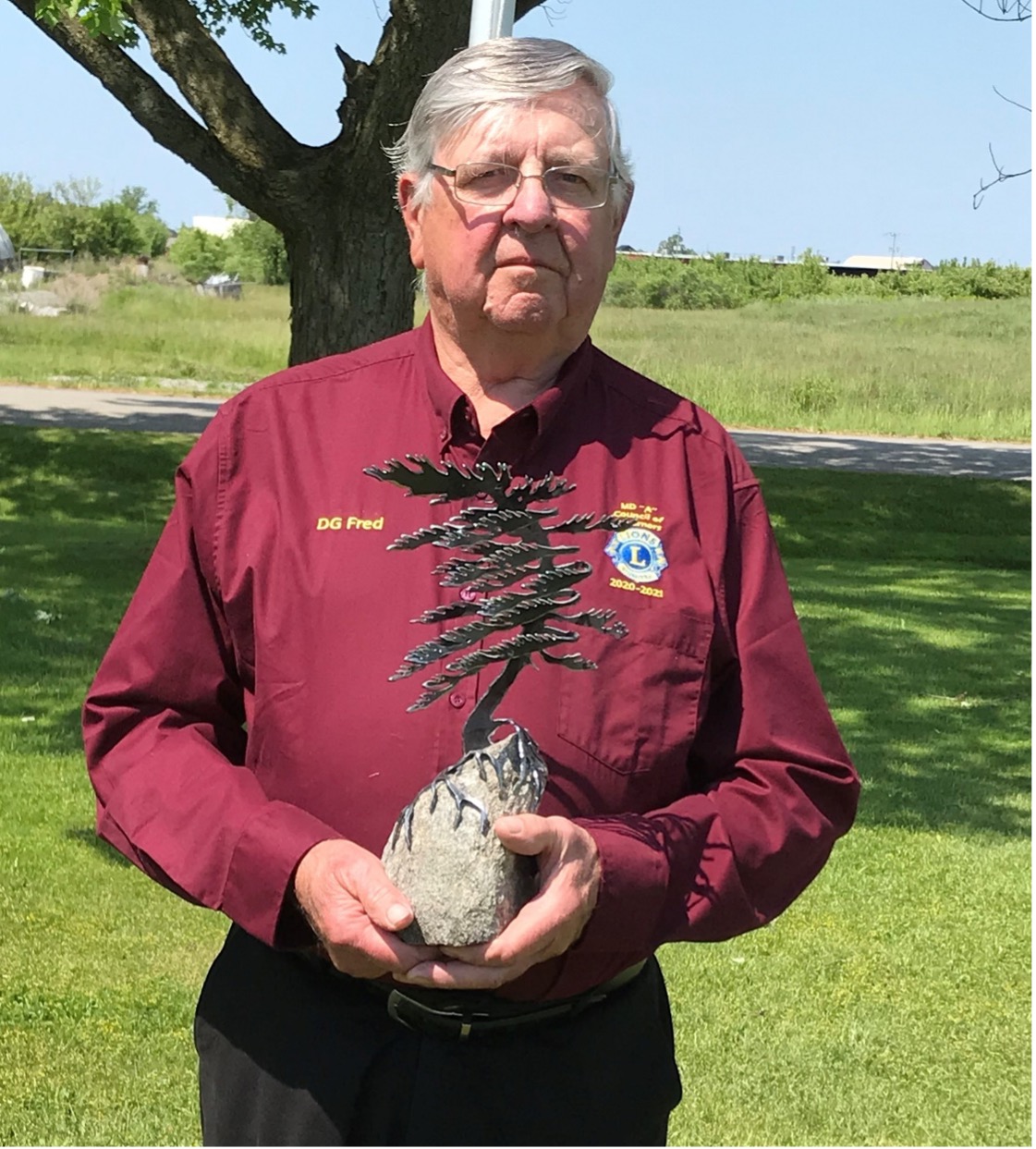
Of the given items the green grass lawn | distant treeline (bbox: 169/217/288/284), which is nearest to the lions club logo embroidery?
the green grass lawn

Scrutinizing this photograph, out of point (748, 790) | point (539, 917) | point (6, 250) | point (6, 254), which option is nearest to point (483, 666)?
point (539, 917)

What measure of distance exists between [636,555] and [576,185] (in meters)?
0.58

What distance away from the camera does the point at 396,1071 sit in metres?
2.36

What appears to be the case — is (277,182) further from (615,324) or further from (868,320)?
(868,320)

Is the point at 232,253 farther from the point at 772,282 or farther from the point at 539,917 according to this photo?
the point at 539,917

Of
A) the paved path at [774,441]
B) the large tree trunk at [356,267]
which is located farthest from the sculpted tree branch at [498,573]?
the paved path at [774,441]

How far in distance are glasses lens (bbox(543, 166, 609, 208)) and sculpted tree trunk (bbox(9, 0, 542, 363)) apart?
7.51 metres

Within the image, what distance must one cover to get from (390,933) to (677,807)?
0.49 m

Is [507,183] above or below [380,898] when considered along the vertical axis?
above

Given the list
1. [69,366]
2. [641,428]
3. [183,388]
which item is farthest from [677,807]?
[69,366]

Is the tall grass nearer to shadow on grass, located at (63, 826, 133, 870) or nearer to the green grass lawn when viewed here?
the green grass lawn

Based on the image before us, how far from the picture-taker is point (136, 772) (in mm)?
2396

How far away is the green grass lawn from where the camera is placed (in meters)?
4.91

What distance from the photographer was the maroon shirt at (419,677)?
7.54ft
